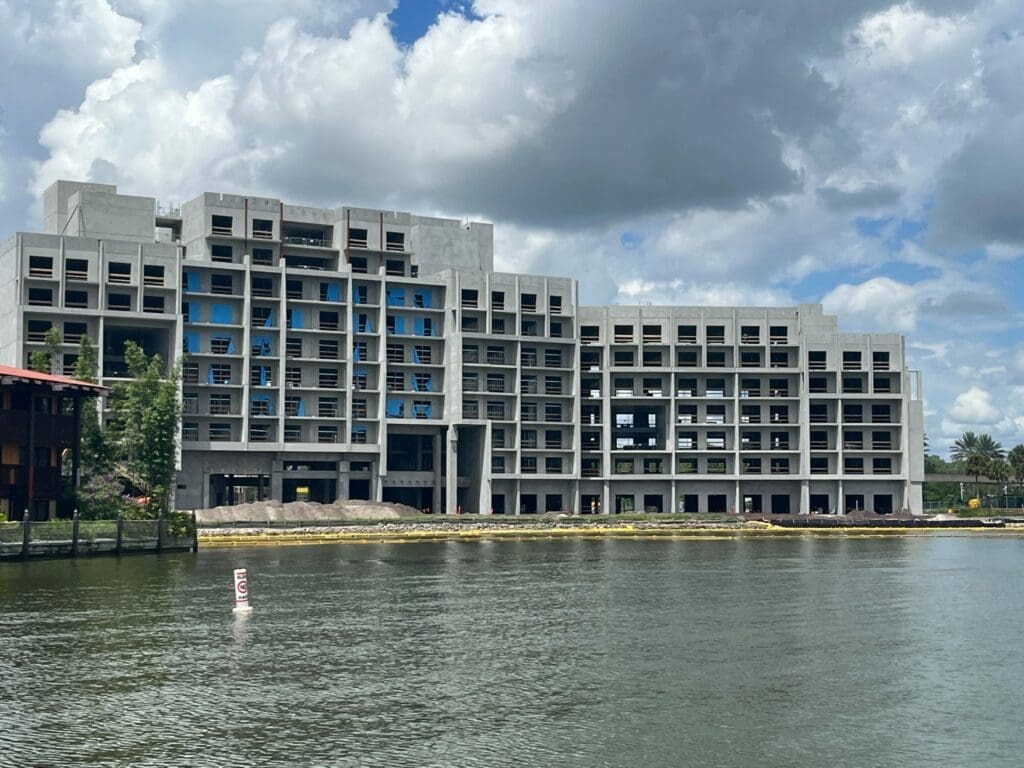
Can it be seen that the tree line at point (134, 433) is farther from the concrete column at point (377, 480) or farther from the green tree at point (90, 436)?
the concrete column at point (377, 480)

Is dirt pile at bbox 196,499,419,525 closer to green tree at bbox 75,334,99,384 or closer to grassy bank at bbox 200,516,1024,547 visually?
grassy bank at bbox 200,516,1024,547

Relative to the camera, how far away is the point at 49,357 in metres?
131

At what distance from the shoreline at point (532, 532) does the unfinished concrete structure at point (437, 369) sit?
19432 mm

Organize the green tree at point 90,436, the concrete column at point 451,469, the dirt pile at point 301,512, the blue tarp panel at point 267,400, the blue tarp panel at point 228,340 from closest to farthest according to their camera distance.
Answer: the green tree at point 90,436 < the dirt pile at point 301,512 < the blue tarp panel at point 228,340 < the blue tarp panel at point 267,400 < the concrete column at point 451,469

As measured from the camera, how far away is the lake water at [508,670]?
33.3 m

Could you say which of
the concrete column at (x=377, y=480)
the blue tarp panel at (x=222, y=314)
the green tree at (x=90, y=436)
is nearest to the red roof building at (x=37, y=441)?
the green tree at (x=90, y=436)

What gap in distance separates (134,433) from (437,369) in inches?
2007

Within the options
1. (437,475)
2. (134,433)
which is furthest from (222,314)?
(437,475)

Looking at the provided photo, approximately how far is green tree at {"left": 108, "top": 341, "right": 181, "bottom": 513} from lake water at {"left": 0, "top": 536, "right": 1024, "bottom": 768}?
4000 cm

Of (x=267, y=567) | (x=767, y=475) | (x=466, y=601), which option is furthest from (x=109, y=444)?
(x=767, y=475)

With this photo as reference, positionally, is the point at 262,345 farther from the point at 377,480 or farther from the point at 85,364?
the point at 85,364

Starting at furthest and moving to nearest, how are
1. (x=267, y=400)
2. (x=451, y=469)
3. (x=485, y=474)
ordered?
(x=485, y=474), (x=451, y=469), (x=267, y=400)

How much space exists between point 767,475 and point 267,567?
104055 millimetres

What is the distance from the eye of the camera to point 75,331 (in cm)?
14500
